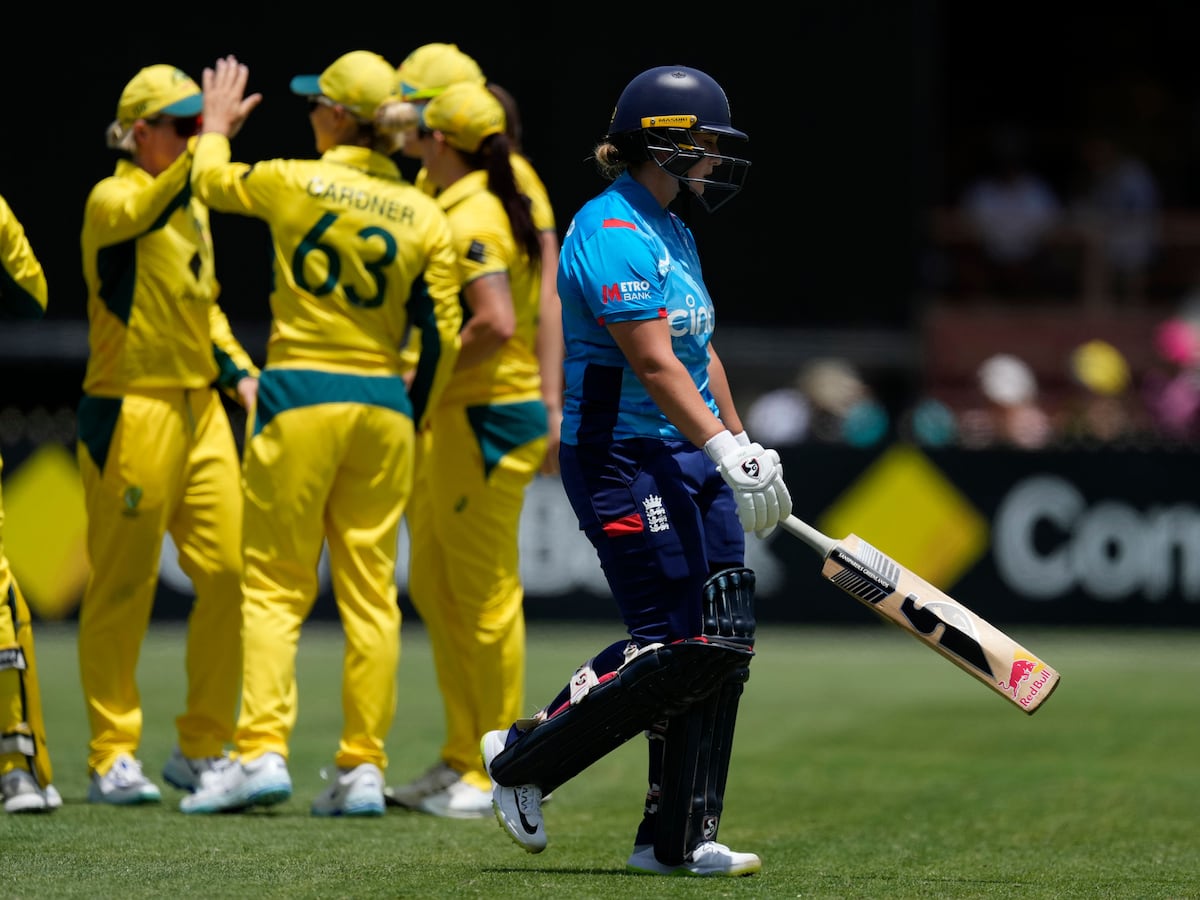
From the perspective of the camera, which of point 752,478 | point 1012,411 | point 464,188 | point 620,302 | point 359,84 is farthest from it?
point 1012,411

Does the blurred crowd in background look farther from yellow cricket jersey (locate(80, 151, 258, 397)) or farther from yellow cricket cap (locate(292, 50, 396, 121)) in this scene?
yellow cricket cap (locate(292, 50, 396, 121))

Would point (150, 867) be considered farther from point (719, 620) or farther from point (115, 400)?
point (115, 400)

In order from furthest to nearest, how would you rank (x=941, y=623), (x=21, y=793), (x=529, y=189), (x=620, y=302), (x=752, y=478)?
(x=529, y=189), (x=21, y=793), (x=941, y=623), (x=620, y=302), (x=752, y=478)

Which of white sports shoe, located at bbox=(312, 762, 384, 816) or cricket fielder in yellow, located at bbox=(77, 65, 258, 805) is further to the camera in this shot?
cricket fielder in yellow, located at bbox=(77, 65, 258, 805)

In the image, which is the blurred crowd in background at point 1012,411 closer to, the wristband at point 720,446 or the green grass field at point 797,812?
the green grass field at point 797,812

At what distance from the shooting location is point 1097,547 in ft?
41.4

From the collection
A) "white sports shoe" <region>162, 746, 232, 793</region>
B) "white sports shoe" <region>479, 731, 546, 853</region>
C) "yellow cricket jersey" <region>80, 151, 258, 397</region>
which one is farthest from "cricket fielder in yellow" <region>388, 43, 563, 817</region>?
"white sports shoe" <region>479, 731, 546, 853</region>

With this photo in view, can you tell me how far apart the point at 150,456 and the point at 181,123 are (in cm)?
113

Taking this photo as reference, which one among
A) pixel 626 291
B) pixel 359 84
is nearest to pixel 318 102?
pixel 359 84

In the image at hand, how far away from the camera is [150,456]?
6.42 metres

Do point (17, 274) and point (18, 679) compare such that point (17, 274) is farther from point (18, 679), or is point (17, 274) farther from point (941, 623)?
point (941, 623)

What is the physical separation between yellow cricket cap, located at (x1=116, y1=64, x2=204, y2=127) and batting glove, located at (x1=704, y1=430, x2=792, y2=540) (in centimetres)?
262

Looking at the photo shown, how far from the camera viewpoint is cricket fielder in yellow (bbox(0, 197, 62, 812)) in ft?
19.4

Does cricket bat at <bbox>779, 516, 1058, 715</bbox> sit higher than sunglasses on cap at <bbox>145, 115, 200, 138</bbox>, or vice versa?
sunglasses on cap at <bbox>145, 115, 200, 138</bbox>
